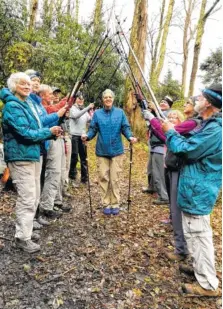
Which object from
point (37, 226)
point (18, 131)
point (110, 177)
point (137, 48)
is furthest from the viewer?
point (137, 48)

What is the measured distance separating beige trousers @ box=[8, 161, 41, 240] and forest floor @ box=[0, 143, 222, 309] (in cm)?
37

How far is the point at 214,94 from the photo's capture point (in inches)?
133

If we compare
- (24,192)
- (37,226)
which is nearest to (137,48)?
(37,226)

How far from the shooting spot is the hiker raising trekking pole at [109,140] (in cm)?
605

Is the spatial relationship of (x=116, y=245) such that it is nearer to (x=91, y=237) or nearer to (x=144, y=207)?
(x=91, y=237)

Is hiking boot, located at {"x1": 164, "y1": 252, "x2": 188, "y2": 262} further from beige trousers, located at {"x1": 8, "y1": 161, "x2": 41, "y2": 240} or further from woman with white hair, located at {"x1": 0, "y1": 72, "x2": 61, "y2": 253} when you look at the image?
beige trousers, located at {"x1": 8, "y1": 161, "x2": 41, "y2": 240}

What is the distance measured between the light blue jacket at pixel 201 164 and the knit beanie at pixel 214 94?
159 mm

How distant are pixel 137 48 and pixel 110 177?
963 centimetres

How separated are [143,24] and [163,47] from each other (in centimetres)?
547

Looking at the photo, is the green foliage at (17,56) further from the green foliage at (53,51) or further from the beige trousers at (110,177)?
the beige trousers at (110,177)

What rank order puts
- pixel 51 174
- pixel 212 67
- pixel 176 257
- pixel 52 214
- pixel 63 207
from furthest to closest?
pixel 212 67
pixel 63 207
pixel 52 214
pixel 51 174
pixel 176 257

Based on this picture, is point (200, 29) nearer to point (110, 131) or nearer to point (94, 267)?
point (110, 131)

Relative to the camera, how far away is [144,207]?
7184 mm

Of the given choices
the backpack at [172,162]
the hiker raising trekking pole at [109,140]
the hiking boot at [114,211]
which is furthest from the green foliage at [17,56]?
the backpack at [172,162]
